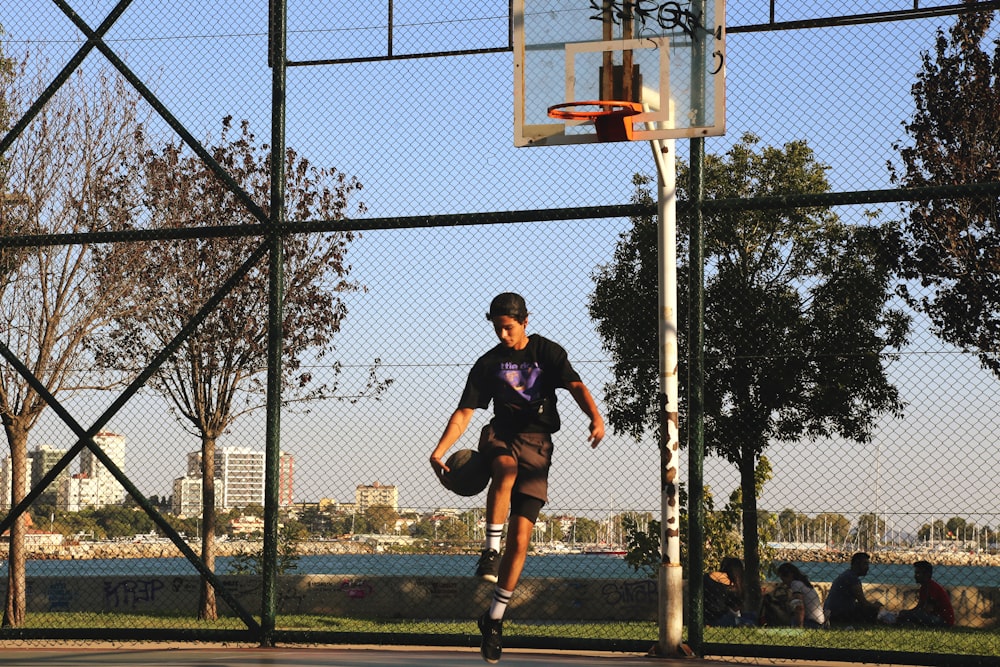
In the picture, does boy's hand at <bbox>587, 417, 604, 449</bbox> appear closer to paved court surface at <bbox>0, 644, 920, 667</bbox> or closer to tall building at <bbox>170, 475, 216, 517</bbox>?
paved court surface at <bbox>0, 644, 920, 667</bbox>

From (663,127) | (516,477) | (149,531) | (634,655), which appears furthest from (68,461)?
(663,127)

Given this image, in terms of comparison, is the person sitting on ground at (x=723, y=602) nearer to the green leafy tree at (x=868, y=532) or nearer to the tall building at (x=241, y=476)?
the green leafy tree at (x=868, y=532)

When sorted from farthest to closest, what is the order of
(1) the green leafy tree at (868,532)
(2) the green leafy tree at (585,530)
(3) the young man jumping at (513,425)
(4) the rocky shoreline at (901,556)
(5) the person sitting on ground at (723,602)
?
(5) the person sitting on ground at (723,602)
(4) the rocky shoreline at (901,556)
(1) the green leafy tree at (868,532)
(2) the green leafy tree at (585,530)
(3) the young man jumping at (513,425)

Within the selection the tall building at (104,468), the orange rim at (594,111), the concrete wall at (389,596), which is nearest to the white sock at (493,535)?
the orange rim at (594,111)

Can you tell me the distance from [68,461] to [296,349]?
8346mm

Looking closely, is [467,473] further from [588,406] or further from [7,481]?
[7,481]

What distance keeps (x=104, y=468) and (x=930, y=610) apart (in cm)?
797

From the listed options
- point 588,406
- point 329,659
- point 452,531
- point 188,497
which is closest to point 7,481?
point 188,497

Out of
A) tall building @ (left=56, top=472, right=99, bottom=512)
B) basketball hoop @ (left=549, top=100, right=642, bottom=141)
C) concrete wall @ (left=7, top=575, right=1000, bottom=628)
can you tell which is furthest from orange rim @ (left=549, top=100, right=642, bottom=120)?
concrete wall @ (left=7, top=575, right=1000, bottom=628)

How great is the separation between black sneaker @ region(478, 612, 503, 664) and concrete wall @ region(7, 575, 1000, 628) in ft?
26.9

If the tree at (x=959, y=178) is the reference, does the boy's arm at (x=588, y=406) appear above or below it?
below

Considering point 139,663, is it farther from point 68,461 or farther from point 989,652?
point 989,652

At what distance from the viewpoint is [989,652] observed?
9.23 m

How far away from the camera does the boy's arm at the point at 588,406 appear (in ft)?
24.3
